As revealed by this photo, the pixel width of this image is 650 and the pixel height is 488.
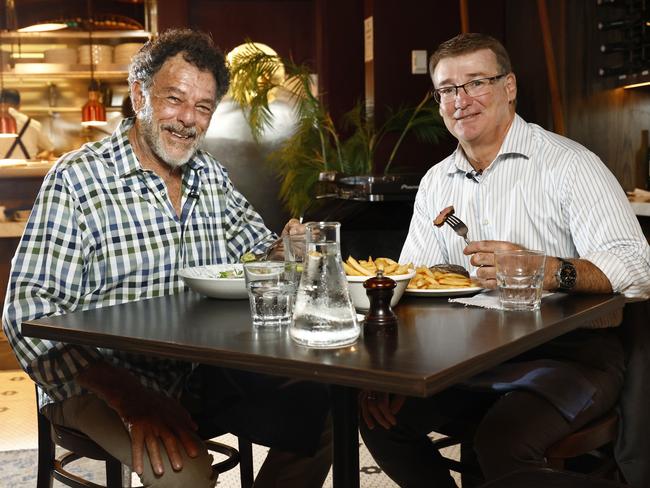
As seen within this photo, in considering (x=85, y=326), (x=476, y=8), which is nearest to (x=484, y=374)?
(x=85, y=326)

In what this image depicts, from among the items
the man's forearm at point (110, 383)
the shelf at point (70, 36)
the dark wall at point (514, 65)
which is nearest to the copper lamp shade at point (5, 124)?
the shelf at point (70, 36)

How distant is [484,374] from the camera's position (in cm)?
191

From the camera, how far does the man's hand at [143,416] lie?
1702mm

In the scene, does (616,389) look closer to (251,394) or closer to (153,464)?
(251,394)

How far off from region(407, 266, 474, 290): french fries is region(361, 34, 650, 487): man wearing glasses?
5 centimetres

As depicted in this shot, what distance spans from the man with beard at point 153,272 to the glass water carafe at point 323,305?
20.8 inches

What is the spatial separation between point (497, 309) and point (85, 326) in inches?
31.0

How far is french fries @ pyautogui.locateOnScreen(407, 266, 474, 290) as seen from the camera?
183 centimetres

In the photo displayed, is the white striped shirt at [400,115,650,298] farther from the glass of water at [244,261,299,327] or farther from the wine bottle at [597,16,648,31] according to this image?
the wine bottle at [597,16,648,31]

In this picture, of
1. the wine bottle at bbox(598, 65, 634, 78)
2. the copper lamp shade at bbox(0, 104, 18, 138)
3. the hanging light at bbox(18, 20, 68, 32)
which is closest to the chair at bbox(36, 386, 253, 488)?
the wine bottle at bbox(598, 65, 634, 78)

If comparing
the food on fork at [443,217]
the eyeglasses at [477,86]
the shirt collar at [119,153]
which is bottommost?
the food on fork at [443,217]

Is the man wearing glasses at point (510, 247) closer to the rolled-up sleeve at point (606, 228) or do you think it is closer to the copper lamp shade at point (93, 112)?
the rolled-up sleeve at point (606, 228)

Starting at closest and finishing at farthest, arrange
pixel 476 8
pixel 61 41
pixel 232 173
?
pixel 476 8
pixel 232 173
pixel 61 41

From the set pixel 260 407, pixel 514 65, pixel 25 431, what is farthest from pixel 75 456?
pixel 514 65
